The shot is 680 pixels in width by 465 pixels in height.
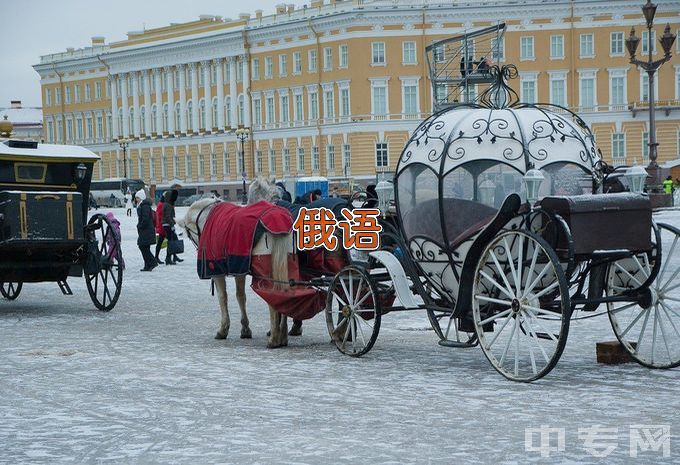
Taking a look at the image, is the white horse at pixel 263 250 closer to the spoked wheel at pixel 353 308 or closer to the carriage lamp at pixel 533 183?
the spoked wheel at pixel 353 308

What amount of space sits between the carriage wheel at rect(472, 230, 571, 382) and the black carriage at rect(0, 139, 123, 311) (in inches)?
233

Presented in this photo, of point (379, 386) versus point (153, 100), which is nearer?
point (379, 386)

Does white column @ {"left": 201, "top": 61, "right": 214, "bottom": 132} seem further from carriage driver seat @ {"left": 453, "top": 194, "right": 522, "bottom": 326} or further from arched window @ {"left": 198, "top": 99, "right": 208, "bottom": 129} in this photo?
carriage driver seat @ {"left": 453, "top": 194, "right": 522, "bottom": 326}

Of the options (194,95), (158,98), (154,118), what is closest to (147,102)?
(154,118)

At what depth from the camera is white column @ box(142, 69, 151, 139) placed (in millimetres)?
84188

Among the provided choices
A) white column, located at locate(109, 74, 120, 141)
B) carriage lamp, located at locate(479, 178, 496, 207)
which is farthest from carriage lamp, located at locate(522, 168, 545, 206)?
white column, located at locate(109, 74, 120, 141)

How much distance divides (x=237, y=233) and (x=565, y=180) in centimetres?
267

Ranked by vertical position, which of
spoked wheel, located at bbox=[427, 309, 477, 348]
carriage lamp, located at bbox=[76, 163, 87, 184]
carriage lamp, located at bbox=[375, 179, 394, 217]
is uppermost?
carriage lamp, located at bbox=[76, 163, 87, 184]

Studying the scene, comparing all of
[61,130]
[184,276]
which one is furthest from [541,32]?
[184,276]

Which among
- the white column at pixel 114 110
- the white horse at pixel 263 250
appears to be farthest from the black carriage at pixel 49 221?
the white column at pixel 114 110

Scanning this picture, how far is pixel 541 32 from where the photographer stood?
2677 inches

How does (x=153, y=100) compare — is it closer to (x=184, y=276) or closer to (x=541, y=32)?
(x=541, y=32)

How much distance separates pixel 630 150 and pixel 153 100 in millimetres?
32734

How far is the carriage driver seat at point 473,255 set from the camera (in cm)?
781
